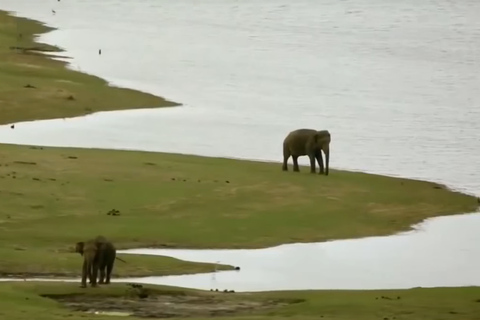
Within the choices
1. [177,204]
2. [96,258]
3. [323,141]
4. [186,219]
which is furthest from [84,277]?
[323,141]

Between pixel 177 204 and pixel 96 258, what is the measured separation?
24.1 ft

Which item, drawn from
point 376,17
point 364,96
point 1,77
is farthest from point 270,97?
point 376,17

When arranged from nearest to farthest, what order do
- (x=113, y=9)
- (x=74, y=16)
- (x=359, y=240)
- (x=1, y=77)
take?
(x=359, y=240), (x=1, y=77), (x=74, y=16), (x=113, y=9)

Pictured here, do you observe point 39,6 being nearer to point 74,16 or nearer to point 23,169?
point 74,16

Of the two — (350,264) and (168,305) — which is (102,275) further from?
(350,264)

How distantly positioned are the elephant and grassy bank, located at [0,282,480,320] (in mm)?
279

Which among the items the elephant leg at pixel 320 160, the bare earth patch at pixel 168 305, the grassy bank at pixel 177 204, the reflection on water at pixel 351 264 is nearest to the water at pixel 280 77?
the elephant leg at pixel 320 160

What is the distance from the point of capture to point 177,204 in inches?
1065

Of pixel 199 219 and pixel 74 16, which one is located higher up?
pixel 74 16

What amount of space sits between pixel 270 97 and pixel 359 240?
2715 centimetres

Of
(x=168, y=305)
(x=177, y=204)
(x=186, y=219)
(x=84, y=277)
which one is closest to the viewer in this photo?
(x=168, y=305)

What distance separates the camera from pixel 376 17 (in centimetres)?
10475

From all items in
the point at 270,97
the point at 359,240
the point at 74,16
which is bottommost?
the point at 359,240

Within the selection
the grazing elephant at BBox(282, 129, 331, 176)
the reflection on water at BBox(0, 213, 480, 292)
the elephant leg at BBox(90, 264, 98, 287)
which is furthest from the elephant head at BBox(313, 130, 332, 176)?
the elephant leg at BBox(90, 264, 98, 287)
